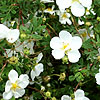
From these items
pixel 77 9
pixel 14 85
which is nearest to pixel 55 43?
pixel 77 9

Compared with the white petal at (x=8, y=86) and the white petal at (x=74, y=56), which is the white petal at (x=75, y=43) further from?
the white petal at (x=8, y=86)

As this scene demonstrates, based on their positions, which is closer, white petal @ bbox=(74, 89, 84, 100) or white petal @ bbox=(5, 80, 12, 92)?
white petal @ bbox=(5, 80, 12, 92)

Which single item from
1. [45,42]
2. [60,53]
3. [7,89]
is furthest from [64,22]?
[7,89]

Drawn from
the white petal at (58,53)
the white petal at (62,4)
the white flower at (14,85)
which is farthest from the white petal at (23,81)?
the white petal at (62,4)

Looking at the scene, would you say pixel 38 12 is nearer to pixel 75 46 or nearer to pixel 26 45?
pixel 26 45

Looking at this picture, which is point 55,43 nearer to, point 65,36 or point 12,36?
point 65,36

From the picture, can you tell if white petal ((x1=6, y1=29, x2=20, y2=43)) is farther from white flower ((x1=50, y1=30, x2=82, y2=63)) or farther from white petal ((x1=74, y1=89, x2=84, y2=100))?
white petal ((x1=74, y1=89, x2=84, y2=100))

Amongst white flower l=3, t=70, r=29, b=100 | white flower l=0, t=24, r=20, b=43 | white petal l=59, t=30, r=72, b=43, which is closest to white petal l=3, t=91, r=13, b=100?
white flower l=3, t=70, r=29, b=100
